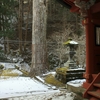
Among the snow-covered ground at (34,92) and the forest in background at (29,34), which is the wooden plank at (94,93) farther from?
the forest in background at (29,34)

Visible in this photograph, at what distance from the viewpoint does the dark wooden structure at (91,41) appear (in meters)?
3.89

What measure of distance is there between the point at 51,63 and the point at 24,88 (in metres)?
8.89

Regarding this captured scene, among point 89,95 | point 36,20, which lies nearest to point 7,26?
point 36,20

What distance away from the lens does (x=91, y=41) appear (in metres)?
4.25

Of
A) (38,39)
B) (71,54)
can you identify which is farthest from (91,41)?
(38,39)

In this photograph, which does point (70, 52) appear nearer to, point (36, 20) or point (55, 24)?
point (36, 20)

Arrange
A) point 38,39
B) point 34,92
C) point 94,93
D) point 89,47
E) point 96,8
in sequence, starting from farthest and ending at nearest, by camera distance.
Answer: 1. point 38,39
2. point 34,92
3. point 89,47
4. point 96,8
5. point 94,93

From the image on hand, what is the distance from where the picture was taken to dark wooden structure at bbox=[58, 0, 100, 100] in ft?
12.8

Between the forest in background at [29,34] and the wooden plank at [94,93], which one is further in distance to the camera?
the forest in background at [29,34]

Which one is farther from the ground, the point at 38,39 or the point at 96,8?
the point at 96,8

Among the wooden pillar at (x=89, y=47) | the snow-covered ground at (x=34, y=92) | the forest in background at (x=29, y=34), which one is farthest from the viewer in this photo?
the forest in background at (x=29, y=34)

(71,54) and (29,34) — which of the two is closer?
(71,54)

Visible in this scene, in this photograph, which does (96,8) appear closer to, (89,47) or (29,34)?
(89,47)

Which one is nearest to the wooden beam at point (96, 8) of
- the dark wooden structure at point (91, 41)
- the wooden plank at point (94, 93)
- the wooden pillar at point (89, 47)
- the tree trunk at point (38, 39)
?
the dark wooden structure at point (91, 41)
